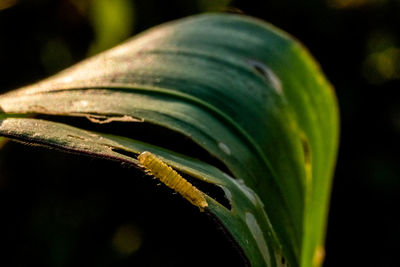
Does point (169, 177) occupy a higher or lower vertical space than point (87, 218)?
lower

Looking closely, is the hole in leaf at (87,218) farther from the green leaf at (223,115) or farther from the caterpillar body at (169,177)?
the caterpillar body at (169,177)

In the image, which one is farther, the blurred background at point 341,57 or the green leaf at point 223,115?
the blurred background at point 341,57

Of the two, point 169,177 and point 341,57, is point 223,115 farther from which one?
point 341,57

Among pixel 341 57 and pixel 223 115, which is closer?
pixel 223 115

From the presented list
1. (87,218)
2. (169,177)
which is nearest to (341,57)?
(87,218)

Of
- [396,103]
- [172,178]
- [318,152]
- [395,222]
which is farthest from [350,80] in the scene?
[172,178]

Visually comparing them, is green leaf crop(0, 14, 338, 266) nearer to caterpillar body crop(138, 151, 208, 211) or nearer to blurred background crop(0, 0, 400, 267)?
caterpillar body crop(138, 151, 208, 211)

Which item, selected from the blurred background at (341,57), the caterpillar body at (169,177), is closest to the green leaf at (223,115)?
the caterpillar body at (169,177)
